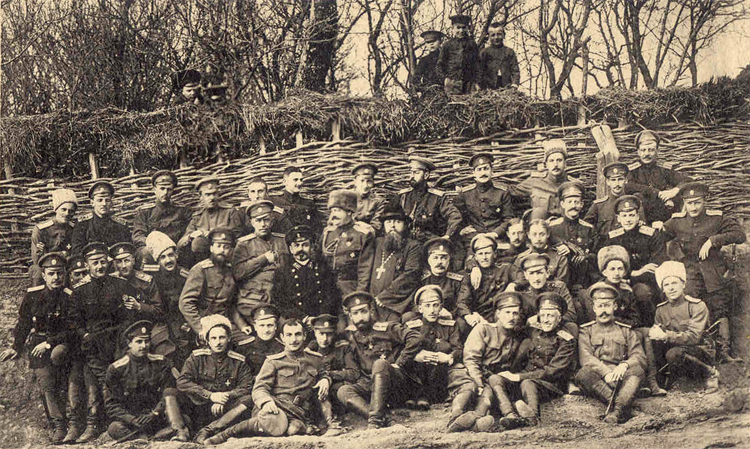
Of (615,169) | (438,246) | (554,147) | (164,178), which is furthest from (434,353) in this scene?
(164,178)

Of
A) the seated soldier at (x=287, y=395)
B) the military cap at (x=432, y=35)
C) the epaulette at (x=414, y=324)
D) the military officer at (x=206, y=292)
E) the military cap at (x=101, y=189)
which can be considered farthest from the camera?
the military cap at (x=432, y=35)

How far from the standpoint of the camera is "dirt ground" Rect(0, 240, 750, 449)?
5805 millimetres

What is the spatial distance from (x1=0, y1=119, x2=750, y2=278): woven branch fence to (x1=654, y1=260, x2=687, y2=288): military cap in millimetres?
801

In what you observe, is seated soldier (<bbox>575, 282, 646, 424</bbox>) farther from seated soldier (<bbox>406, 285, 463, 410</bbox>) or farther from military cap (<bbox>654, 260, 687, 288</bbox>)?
seated soldier (<bbox>406, 285, 463, 410</bbox>)

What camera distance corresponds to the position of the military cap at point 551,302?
230 inches

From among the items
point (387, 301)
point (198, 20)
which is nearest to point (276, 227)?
point (387, 301)

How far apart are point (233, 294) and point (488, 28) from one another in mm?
3236

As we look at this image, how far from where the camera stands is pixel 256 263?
20.1 feet

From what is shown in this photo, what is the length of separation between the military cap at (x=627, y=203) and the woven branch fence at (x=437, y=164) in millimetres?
366

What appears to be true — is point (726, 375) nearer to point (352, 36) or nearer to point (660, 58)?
point (660, 58)

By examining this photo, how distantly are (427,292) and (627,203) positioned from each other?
176 centimetres

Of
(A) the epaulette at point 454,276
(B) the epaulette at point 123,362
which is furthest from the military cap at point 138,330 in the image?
(A) the epaulette at point 454,276

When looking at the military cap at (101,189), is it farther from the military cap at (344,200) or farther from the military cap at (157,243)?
the military cap at (344,200)

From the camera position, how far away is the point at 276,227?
6.27m
